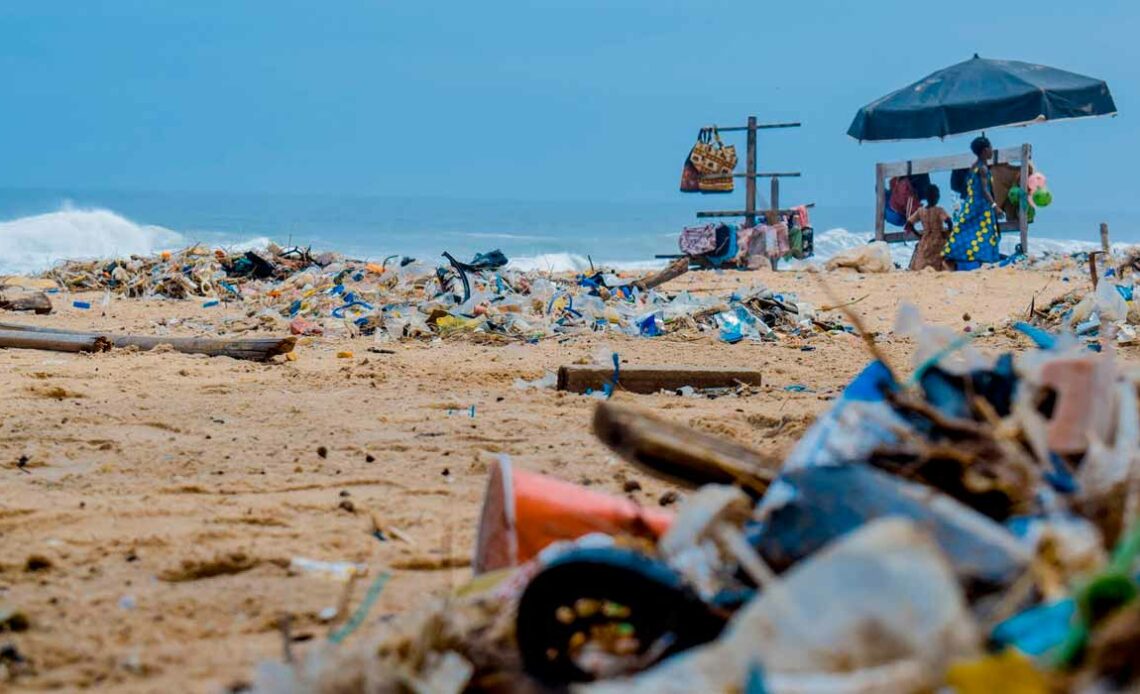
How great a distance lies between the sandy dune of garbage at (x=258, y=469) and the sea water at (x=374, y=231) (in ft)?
40.4

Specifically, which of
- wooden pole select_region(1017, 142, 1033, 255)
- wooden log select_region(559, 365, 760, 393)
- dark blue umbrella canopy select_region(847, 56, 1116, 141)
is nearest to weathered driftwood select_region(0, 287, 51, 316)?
wooden log select_region(559, 365, 760, 393)

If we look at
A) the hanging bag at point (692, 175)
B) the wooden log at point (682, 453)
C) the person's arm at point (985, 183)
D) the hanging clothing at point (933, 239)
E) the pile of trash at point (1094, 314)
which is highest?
the hanging bag at point (692, 175)

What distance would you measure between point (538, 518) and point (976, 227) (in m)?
11.7

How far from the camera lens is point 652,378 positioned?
18.9 ft

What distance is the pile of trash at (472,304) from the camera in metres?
8.47

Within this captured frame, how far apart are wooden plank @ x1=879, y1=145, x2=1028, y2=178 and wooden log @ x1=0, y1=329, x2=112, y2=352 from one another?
10622mm

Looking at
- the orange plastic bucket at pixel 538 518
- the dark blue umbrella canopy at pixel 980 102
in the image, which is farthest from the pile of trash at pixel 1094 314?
the dark blue umbrella canopy at pixel 980 102

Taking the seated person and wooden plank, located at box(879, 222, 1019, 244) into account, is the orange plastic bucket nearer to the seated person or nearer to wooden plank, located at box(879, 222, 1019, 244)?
the seated person

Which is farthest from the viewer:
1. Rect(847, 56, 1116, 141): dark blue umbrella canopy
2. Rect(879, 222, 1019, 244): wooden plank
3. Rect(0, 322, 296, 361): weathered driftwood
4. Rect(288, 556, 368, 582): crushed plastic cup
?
Rect(879, 222, 1019, 244): wooden plank

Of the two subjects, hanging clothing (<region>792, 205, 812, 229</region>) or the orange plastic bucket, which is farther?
hanging clothing (<region>792, 205, 812, 229</region>)

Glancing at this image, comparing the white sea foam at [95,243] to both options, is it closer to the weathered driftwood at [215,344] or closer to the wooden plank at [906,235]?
the wooden plank at [906,235]

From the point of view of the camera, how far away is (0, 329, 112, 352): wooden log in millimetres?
7270

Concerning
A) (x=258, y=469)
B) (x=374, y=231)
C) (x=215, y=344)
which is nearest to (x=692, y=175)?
(x=215, y=344)

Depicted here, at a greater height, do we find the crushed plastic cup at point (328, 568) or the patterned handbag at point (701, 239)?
the patterned handbag at point (701, 239)
